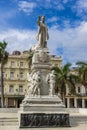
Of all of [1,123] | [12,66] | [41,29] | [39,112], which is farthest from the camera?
[12,66]

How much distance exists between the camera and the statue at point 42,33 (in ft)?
80.8

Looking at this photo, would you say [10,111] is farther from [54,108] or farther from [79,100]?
[79,100]

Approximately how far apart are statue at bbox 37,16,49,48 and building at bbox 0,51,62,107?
48.6 metres

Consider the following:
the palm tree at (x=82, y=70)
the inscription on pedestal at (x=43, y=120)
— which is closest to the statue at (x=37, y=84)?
the inscription on pedestal at (x=43, y=120)

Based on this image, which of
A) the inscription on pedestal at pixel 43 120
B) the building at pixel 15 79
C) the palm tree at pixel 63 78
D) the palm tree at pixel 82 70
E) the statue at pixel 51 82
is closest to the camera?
the inscription on pedestal at pixel 43 120

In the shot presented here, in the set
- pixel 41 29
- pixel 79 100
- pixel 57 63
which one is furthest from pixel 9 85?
pixel 41 29

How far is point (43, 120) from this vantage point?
21344mm

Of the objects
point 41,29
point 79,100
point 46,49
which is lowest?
point 79,100

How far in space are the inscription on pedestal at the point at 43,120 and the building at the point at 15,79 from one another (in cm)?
5210

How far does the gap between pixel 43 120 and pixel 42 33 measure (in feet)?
24.4

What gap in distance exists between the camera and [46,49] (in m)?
24.2

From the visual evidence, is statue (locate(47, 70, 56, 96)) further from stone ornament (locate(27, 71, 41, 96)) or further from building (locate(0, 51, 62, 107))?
building (locate(0, 51, 62, 107))

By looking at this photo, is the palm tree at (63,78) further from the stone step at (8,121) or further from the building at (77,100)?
the stone step at (8,121)

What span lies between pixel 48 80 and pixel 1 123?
4.91 meters
